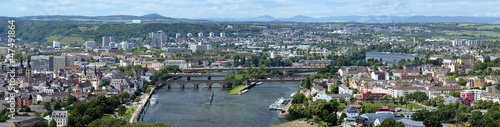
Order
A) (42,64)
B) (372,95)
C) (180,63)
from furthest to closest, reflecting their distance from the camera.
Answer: (180,63) < (42,64) < (372,95)

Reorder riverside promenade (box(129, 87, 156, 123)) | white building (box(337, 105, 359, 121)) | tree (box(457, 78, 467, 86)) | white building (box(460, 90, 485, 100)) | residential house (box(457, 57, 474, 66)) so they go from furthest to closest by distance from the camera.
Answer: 1. residential house (box(457, 57, 474, 66))
2. tree (box(457, 78, 467, 86))
3. white building (box(460, 90, 485, 100))
4. riverside promenade (box(129, 87, 156, 123))
5. white building (box(337, 105, 359, 121))

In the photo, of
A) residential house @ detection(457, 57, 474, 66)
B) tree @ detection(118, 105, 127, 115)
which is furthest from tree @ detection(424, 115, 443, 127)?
residential house @ detection(457, 57, 474, 66)

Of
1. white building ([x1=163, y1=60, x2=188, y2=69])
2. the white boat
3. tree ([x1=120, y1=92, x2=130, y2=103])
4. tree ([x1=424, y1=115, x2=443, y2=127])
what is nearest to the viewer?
tree ([x1=424, y1=115, x2=443, y2=127])

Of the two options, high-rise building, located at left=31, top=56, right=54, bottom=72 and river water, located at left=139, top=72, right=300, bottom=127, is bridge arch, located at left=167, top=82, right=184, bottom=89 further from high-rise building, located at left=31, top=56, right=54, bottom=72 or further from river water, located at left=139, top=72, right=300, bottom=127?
high-rise building, located at left=31, top=56, right=54, bottom=72

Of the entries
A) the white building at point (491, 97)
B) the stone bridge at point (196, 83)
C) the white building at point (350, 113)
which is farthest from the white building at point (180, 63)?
the white building at point (350, 113)

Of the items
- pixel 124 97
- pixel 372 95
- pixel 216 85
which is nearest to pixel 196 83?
pixel 216 85

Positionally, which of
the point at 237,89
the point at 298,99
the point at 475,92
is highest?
the point at 475,92

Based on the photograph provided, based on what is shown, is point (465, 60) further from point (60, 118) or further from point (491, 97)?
point (60, 118)
